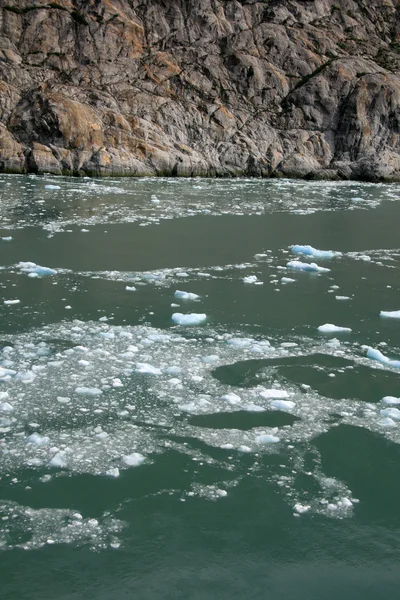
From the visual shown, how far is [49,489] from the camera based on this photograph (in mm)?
4223

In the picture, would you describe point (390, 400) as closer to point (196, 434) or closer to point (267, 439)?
point (267, 439)

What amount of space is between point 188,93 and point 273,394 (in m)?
37.8

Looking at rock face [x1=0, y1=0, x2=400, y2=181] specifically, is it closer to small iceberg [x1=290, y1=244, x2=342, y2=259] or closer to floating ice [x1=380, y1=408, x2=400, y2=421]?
small iceberg [x1=290, y1=244, x2=342, y2=259]

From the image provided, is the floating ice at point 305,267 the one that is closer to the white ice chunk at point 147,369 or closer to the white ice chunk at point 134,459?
the white ice chunk at point 147,369

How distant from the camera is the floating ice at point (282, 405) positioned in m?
5.57

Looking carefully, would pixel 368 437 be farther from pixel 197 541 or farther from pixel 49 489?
pixel 49 489

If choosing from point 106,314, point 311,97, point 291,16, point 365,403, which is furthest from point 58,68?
point 365,403

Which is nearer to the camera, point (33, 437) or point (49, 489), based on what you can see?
point (49, 489)

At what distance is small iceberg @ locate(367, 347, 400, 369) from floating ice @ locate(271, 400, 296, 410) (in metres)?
1.64

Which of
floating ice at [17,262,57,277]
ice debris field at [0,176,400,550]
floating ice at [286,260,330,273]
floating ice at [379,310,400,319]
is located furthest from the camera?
floating ice at [286,260,330,273]

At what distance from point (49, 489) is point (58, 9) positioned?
43.0m

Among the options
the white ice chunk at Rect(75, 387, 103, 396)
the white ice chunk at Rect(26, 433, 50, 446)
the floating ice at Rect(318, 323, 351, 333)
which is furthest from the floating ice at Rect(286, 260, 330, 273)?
the white ice chunk at Rect(26, 433, 50, 446)

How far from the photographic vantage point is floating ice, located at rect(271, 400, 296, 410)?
18.3 ft

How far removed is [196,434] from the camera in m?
5.05
